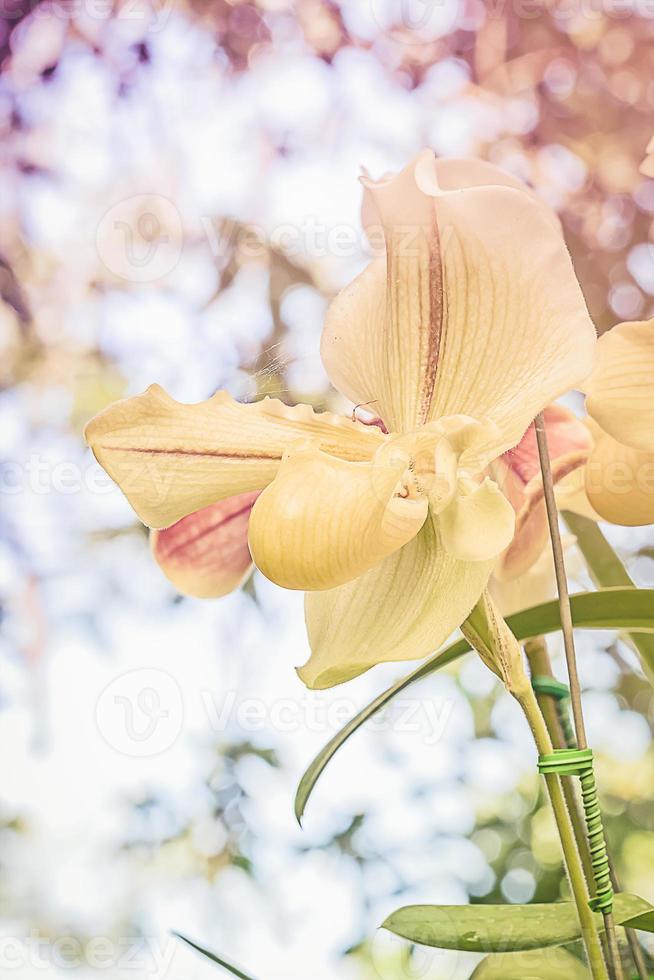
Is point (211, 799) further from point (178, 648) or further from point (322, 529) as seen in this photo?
point (322, 529)

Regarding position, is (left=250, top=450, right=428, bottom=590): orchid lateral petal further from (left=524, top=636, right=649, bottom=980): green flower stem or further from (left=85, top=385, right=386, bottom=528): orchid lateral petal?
(left=524, top=636, right=649, bottom=980): green flower stem

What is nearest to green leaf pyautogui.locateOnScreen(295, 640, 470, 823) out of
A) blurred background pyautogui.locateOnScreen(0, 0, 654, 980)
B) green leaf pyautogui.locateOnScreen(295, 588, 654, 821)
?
green leaf pyautogui.locateOnScreen(295, 588, 654, 821)

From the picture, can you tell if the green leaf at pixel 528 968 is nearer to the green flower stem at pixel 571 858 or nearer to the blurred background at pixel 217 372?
the green flower stem at pixel 571 858

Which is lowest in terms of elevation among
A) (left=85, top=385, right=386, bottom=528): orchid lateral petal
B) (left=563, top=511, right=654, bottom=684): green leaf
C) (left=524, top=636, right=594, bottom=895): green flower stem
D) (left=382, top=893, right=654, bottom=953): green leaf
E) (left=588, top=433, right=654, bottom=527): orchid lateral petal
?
(left=382, top=893, right=654, bottom=953): green leaf

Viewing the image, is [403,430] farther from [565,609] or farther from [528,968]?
[528,968]

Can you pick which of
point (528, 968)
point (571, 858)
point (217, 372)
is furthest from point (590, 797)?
point (217, 372)
